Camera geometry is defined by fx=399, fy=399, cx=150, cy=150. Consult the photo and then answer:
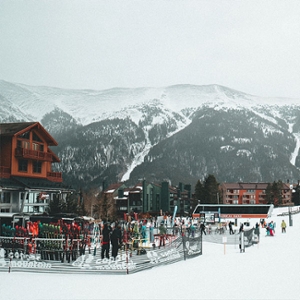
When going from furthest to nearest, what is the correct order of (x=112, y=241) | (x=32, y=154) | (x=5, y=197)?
(x=32, y=154) < (x=5, y=197) < (x=112, y=241)

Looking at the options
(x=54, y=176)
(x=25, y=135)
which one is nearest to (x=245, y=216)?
(x=54, y=176)

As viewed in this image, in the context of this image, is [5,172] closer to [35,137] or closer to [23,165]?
[23,165]

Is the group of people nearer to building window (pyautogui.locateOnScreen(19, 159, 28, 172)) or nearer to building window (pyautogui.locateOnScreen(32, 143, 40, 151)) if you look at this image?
building window (pyautogui.locateOnScreen(19, 159, 28, 172))

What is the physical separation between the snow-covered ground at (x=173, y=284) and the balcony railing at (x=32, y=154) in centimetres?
1741

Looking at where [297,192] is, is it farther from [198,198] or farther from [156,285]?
[156,285]

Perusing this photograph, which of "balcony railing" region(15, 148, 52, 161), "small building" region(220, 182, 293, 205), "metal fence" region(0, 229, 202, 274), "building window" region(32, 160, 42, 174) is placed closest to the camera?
"metal fence" region(0, 229, 202, 274)

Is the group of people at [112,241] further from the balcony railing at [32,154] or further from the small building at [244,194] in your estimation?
the small building at [244,194]

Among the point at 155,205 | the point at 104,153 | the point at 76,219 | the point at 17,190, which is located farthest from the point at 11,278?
the point at 104,153

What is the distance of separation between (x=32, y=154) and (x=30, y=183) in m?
2.19

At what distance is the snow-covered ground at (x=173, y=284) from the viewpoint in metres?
8.00

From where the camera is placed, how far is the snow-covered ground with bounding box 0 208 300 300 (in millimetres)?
7996

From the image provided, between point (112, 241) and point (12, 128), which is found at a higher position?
point (12, 128)

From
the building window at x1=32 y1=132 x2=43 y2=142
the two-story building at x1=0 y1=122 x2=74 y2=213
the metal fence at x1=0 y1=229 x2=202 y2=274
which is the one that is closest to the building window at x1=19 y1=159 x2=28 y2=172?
the two-story building at x1=0 y1=122 x2=74 y2=213

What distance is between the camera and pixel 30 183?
27125mm
